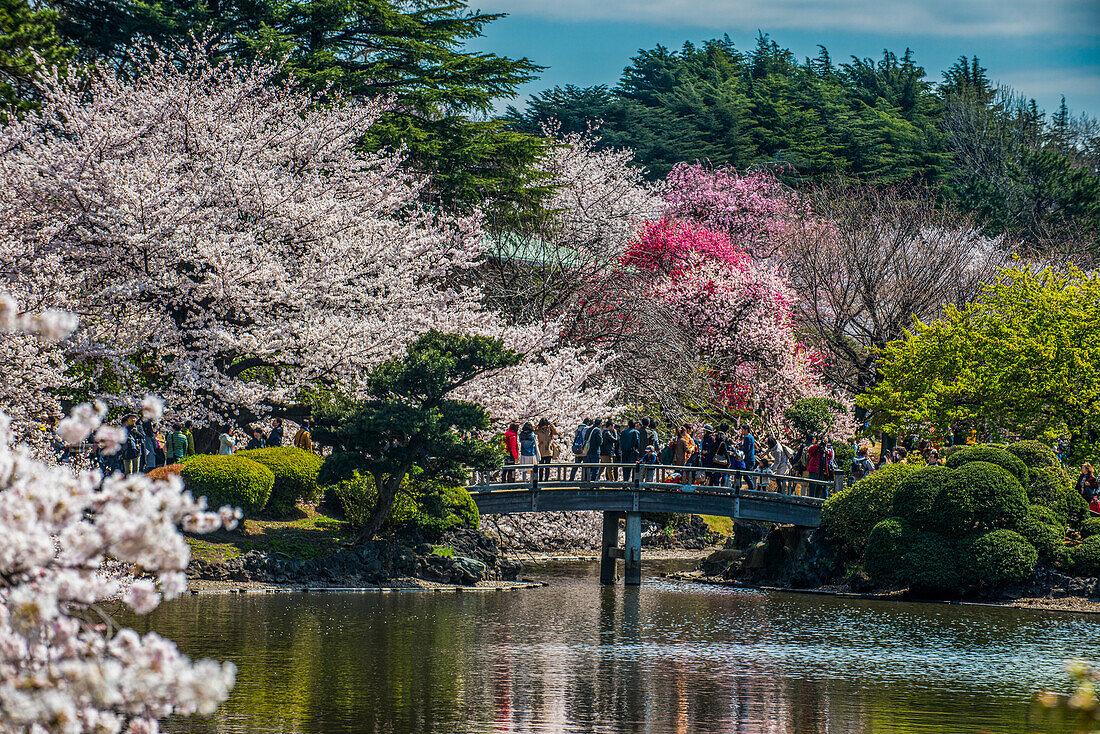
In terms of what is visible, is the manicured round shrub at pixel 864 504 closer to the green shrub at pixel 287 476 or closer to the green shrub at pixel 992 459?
the green shrub at pixel 992 459

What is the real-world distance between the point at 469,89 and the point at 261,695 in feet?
80.1

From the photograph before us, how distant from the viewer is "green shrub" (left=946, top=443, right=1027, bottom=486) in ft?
86.6

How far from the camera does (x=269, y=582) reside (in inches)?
953

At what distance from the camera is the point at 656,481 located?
3055cm

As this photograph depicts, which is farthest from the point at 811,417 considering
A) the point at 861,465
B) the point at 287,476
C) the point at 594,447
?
the point at 287,476

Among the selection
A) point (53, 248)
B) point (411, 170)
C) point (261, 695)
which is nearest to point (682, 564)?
point (411, 170)

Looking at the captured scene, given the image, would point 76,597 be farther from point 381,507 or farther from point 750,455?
point 750,455

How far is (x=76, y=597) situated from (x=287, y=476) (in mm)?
21804

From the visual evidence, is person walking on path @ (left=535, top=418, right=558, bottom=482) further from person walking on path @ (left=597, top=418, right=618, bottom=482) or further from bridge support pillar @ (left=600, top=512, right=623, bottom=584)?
bridge support pillar @ (left=600, top=512, right=623, bottom=584)

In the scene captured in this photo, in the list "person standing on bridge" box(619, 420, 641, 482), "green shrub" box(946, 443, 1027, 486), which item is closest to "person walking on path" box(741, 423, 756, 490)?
"person standing on bridge" box(619, 420, 641, 482)

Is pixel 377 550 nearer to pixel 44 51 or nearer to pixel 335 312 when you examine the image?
pixel 335 312

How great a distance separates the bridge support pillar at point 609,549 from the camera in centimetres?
3000

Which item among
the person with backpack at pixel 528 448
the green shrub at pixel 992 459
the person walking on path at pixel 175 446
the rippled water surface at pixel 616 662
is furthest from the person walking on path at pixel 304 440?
the green shrub at pixel 992 459

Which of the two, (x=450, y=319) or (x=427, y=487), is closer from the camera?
(x=427, y=487)
